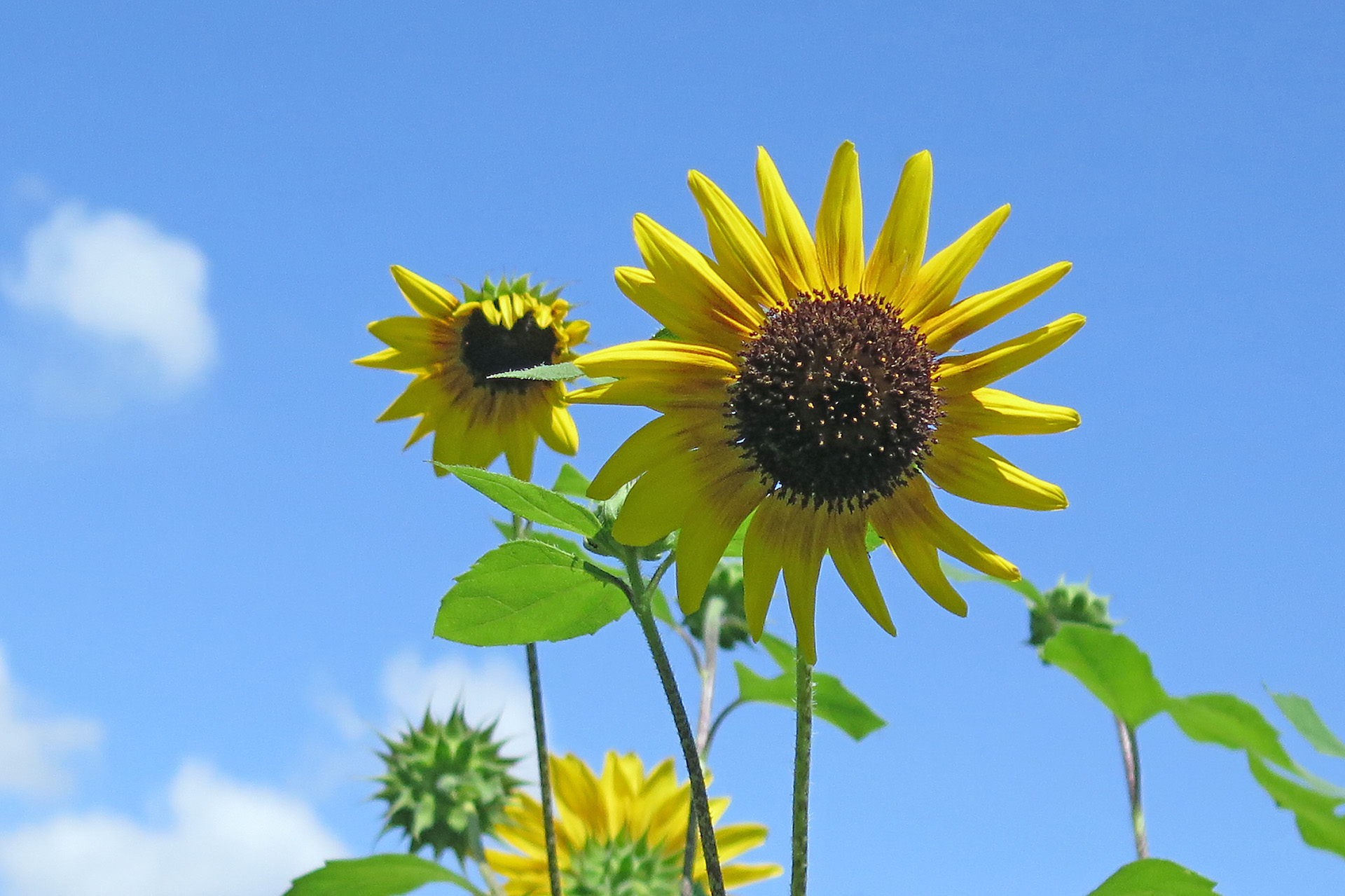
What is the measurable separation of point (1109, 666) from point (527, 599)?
980mm

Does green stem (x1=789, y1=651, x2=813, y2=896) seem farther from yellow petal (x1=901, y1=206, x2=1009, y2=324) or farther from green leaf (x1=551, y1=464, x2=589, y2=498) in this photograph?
green leaf (x1=551, y1=464, x2=589, y2=498)

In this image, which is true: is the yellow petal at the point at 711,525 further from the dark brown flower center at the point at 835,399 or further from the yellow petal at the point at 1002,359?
the yellow petal at the point at 1002,359

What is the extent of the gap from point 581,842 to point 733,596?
36.7 inches

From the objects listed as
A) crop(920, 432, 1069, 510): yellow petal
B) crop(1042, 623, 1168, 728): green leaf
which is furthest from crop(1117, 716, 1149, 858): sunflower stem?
crop(920, 432, 1069, 510): yellow petal

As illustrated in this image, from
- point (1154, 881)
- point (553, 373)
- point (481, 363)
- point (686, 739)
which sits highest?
point (481, 363)

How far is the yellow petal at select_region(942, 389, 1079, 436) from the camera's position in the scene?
1805mm

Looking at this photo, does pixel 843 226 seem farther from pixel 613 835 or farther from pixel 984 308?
pixel 613 835

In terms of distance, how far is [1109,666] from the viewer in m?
2.08

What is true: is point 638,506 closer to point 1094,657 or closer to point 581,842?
point 1094,657

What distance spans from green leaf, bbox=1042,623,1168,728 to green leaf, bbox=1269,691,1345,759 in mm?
207

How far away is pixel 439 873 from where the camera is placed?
2.49 meters

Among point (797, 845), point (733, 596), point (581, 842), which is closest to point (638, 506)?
point (797, 845)

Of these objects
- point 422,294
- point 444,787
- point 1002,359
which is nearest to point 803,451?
point 1002,359

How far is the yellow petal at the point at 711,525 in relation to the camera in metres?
1.83
